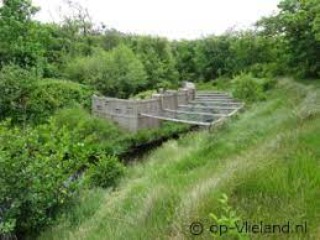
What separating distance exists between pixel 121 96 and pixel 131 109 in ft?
17.5

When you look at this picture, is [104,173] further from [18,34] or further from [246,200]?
[18,34]

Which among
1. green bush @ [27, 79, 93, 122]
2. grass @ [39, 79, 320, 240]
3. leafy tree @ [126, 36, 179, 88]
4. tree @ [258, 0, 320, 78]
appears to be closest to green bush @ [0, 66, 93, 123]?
green bush @ [27, 79, 93, 122]

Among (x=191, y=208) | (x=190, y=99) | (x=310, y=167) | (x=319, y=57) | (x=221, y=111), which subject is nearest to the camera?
(x=191, y=208)

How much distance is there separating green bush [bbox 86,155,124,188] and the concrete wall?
17.2 feet

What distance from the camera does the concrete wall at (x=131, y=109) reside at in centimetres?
1278

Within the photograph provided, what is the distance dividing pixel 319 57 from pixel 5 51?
12489 millimetres

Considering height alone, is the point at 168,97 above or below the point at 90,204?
above

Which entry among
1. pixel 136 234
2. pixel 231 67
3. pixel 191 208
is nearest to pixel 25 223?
pixel 136 234

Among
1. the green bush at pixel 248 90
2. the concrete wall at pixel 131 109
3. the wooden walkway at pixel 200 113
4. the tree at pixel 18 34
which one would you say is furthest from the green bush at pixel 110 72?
the green bush at pixel 248 90

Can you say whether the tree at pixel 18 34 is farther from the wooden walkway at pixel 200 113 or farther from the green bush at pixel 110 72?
the wooden walkway at pixel 200 113

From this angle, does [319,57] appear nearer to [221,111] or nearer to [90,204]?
[221,111]

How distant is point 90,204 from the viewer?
5.55 meters

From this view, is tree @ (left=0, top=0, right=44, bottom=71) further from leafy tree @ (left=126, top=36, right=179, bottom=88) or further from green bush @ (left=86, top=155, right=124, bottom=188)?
green bush @ (left=86, top=155, right=124, bottom=188)

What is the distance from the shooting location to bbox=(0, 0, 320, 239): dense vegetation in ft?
14.0
